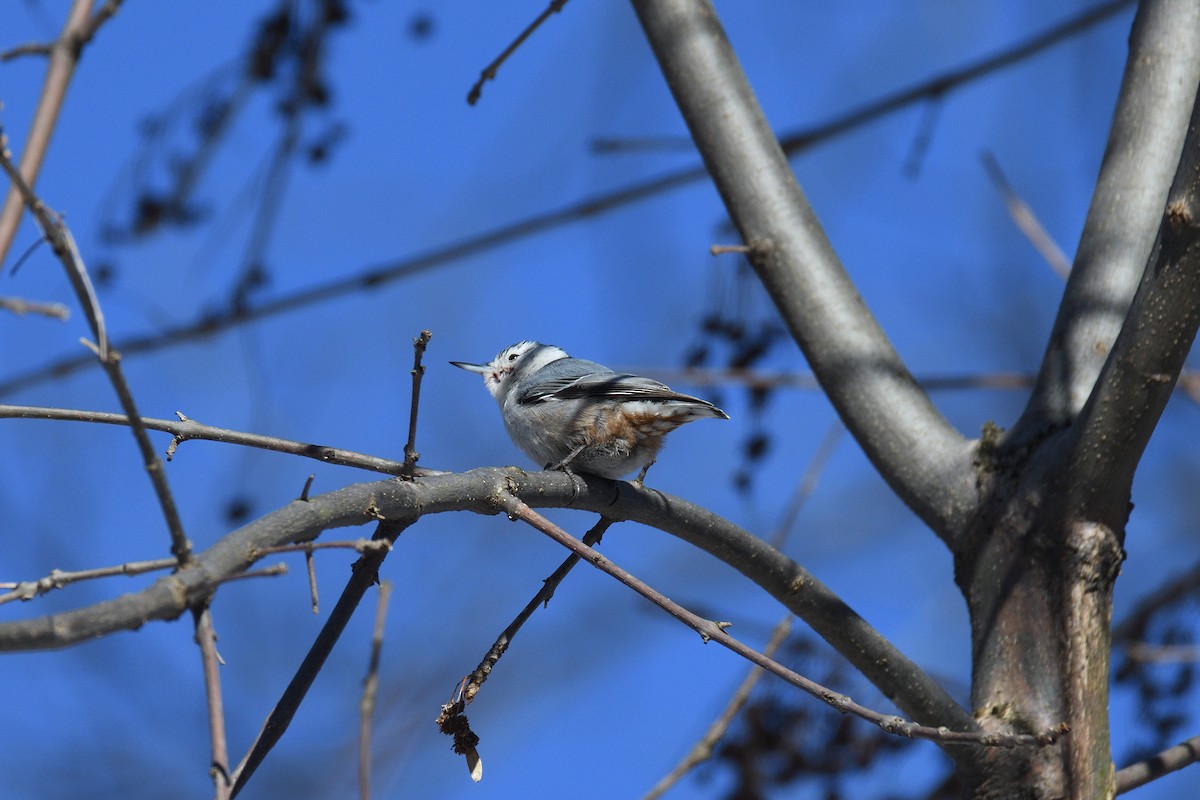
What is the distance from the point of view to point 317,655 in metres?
1.52

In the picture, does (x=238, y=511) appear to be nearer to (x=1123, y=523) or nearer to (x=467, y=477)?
(x=467, y=477)

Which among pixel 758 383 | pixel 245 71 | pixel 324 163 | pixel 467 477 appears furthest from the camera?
pixel 324 163

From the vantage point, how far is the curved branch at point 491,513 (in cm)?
110

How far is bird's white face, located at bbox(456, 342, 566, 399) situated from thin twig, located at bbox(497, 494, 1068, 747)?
2134mm

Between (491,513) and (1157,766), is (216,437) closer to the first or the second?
(491,513)

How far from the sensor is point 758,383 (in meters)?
3.54

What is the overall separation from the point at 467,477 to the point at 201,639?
59cm

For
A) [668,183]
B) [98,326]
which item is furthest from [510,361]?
[98,326]

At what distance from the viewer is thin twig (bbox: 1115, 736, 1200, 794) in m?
2.07

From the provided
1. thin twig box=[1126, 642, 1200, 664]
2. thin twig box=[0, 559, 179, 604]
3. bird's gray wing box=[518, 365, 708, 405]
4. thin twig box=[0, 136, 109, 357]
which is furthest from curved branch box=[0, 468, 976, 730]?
thin twig box=[1126, 642, 1200, 664]

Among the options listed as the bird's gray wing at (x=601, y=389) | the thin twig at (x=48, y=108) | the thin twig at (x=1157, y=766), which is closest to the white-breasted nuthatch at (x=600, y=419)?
the bird's gray wing at (x=601, y=389)

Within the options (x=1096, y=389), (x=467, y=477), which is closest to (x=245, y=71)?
(x=467, y=477)

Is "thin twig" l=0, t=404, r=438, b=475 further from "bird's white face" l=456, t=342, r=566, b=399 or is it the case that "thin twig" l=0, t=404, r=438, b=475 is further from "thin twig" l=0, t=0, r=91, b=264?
"bird's white face" l=456, t=342, r=566, b=399

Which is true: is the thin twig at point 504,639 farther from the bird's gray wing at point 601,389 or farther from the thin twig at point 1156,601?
the thin twig at point 1156,601
